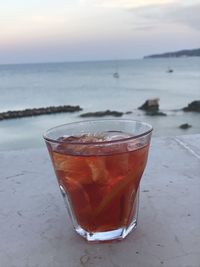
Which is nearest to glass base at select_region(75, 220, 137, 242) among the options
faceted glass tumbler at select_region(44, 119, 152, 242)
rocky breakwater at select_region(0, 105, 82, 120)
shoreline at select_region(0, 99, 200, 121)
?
faceted glass tumbler at select_region(44, 119, 152, 242)

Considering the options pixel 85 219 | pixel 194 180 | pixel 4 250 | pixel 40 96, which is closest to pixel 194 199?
pixel 194 180

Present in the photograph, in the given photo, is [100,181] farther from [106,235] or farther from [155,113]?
[155,113]

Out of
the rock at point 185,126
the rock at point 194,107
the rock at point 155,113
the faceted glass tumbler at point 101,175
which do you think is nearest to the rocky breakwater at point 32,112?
the rock at point 155,113

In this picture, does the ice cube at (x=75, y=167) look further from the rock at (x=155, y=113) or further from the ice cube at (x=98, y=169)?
the rock at (x=155, y=113)

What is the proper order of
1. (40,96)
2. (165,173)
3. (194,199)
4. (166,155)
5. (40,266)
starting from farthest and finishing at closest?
(40,96)
(166,155)
(165,173)
(194,199)
(40,266)

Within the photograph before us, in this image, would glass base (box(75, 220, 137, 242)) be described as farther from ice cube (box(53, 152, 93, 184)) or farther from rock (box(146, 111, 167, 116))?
rock (box(146, 111, 167, 116))

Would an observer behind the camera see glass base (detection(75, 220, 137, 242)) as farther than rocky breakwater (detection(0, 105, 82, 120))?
No

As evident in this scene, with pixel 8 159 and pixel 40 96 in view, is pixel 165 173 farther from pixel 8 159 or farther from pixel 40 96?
pixel 40 96

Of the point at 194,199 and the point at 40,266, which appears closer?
the point at 40,266
